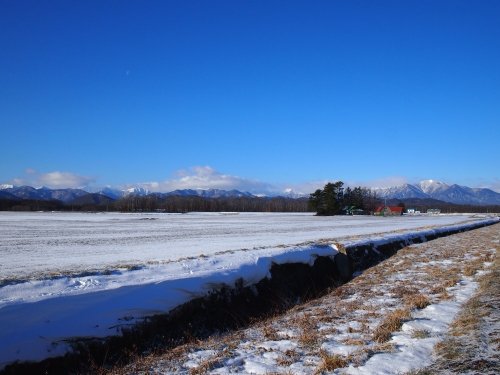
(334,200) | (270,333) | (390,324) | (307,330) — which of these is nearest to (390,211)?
(334,200)

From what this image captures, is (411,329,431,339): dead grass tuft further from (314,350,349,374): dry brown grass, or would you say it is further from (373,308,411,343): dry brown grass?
(314,350,349,374): dry brown grass

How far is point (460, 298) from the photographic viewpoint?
419 inches

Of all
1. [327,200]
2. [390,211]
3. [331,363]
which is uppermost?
[327,200]

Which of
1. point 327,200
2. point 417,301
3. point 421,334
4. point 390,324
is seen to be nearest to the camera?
point 421,334

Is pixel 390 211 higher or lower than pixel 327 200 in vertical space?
lower

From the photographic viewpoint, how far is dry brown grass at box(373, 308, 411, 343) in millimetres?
7755

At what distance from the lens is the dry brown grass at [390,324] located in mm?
7755

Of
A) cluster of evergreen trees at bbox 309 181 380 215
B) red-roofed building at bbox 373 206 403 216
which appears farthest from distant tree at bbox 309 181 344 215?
red-roofed building at bbox 373 206 403 216

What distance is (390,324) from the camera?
332 inches

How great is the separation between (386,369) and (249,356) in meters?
2.31

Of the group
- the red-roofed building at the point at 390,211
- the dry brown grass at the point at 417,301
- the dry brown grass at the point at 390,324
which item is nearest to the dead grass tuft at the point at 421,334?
the dry brown grass at the point at 390,324

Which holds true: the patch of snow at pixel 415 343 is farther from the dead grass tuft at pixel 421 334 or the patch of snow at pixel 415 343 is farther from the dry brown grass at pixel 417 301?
the dry brown grass at pixel 417 301

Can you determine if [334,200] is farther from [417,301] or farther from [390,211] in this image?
[417,301]

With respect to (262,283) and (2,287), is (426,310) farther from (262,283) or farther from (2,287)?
(2,287)
